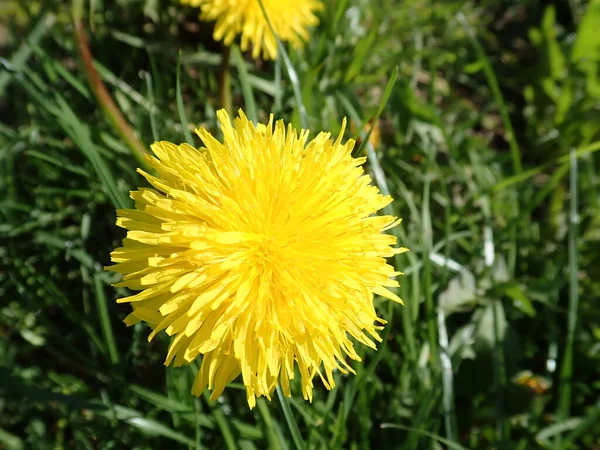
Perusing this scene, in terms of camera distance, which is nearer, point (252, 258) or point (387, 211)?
point (252, 258)

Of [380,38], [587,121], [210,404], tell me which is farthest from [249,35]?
[587,121]

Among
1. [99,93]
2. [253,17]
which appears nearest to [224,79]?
[253,17]

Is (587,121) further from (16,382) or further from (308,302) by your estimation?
(16,382)

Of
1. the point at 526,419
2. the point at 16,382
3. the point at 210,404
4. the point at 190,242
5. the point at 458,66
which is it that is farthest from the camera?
the point at 458,66

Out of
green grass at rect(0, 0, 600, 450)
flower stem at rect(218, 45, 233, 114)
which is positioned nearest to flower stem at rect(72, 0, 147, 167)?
green grass at rect(0, 0, 600, 450)

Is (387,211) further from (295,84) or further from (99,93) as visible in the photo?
(99,93)
